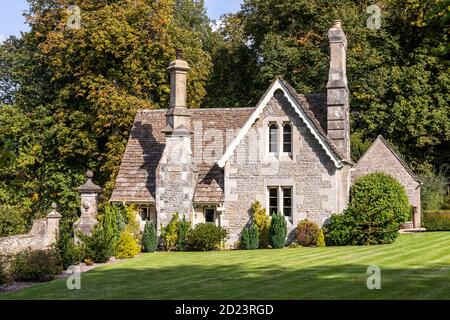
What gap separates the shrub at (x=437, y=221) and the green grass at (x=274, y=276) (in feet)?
32.8

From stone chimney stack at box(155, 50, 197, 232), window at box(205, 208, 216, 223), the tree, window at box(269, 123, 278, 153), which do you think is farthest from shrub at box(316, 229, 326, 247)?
the tree

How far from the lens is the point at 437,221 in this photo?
36.8m

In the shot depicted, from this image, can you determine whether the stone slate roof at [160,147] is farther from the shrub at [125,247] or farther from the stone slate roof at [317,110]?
the shrub at [125,247]

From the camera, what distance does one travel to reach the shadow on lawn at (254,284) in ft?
50.8

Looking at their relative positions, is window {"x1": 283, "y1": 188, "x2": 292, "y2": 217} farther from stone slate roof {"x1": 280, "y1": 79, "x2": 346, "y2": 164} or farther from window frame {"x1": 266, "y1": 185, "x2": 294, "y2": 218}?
stone slate roof {"x1": 280, "y1": 79, "x2": 346, "y2": 164}

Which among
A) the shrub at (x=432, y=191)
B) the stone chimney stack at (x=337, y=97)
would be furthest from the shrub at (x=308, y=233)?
the shrub at (x=432, y=191)

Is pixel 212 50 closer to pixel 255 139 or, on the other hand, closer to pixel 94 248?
pixel 255 139

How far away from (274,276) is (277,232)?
1001cm

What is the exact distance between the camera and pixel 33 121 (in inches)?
1623

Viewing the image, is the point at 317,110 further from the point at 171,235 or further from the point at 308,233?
the point at 171,235

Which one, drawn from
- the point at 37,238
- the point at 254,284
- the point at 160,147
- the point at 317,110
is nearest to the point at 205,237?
the point at 160,147
